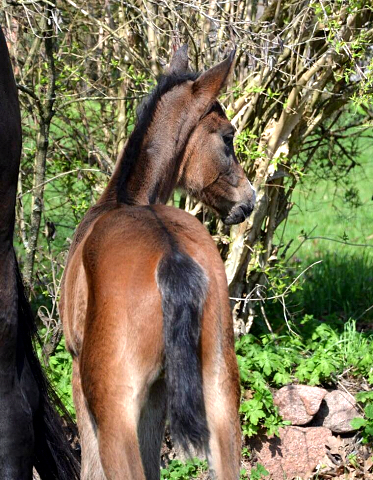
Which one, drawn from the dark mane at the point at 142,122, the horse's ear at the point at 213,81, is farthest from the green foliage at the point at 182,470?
the horse's ear at the point at 213,81

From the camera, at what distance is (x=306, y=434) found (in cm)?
480

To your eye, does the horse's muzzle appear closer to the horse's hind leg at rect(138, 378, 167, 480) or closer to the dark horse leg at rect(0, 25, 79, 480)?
the horse's hind leg at rect(138, 378, 167, 480)

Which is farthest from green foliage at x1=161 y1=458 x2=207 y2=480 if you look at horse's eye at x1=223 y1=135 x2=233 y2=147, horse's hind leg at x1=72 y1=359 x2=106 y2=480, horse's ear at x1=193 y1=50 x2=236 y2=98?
horse's ear at x1=193 y1=50 x2=236 y2=98

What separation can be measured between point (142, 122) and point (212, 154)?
48cm

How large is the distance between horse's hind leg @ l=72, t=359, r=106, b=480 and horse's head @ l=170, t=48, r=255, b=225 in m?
1.49

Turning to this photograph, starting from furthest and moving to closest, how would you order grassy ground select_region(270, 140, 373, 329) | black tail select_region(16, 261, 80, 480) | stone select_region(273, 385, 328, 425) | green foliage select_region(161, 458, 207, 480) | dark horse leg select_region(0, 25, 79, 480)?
grassy ground select_region(270, 140, 373, 329), stone select_region(273, 385, 328, 425), green foliage select_region(161, 458, 207, 480), black tail select_region(16, 261, 80, 480), dark horse leg select_region(0, 25, 79, 480)

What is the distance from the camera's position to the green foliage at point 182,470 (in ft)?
14.3

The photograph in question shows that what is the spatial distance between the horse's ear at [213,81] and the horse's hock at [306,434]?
2.12 m

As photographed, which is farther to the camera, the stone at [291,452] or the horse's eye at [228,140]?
the stone at [291,452]

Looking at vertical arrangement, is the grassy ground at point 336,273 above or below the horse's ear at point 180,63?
below

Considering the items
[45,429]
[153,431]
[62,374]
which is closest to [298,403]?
[62,374]

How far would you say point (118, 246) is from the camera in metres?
2.77

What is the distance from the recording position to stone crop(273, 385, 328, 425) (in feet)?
15.8

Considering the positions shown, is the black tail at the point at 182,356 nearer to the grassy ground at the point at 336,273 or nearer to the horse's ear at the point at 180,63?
the horse's ear at the point at 180,63
